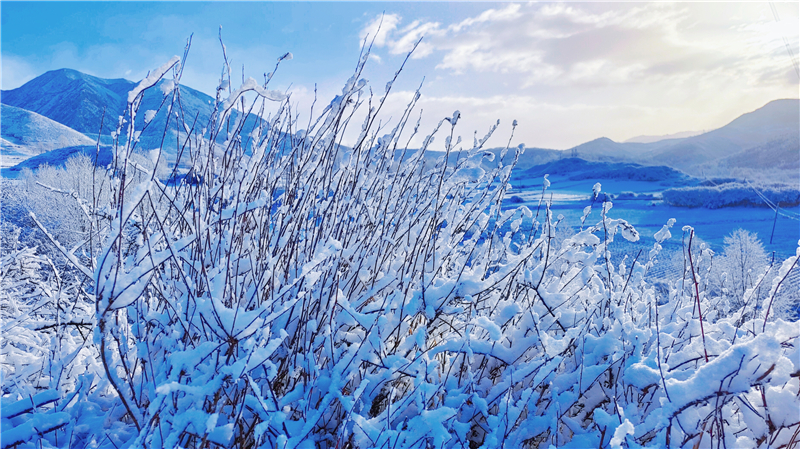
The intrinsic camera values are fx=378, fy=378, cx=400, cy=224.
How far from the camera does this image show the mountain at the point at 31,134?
4247 centimetres

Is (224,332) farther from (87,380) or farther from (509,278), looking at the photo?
(509,278)

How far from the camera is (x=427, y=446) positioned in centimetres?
119

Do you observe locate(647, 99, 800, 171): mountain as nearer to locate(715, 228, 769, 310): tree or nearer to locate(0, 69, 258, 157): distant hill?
locate(715, 228, 769, 310): tree

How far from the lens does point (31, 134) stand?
154 feet

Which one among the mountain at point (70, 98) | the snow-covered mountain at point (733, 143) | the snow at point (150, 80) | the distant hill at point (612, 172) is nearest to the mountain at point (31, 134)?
the mountain at point (70, 98)

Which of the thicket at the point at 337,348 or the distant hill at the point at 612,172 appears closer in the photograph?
the thicket at the point at 337,348

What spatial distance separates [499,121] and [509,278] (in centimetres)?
91

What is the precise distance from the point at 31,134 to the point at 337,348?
65.5 metres

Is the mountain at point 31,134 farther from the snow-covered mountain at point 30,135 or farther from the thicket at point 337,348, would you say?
the thicket at point 337,348

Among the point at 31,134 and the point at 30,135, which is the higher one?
A: the point at 31,134

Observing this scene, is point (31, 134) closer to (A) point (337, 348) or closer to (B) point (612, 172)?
(A) point (337, 348)

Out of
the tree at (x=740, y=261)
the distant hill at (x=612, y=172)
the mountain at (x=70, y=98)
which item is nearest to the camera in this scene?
the tree at (x=740, y=261)

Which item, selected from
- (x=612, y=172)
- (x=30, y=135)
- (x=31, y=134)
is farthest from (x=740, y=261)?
(x=31, y=134)

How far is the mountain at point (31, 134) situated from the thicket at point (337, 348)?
172ft
